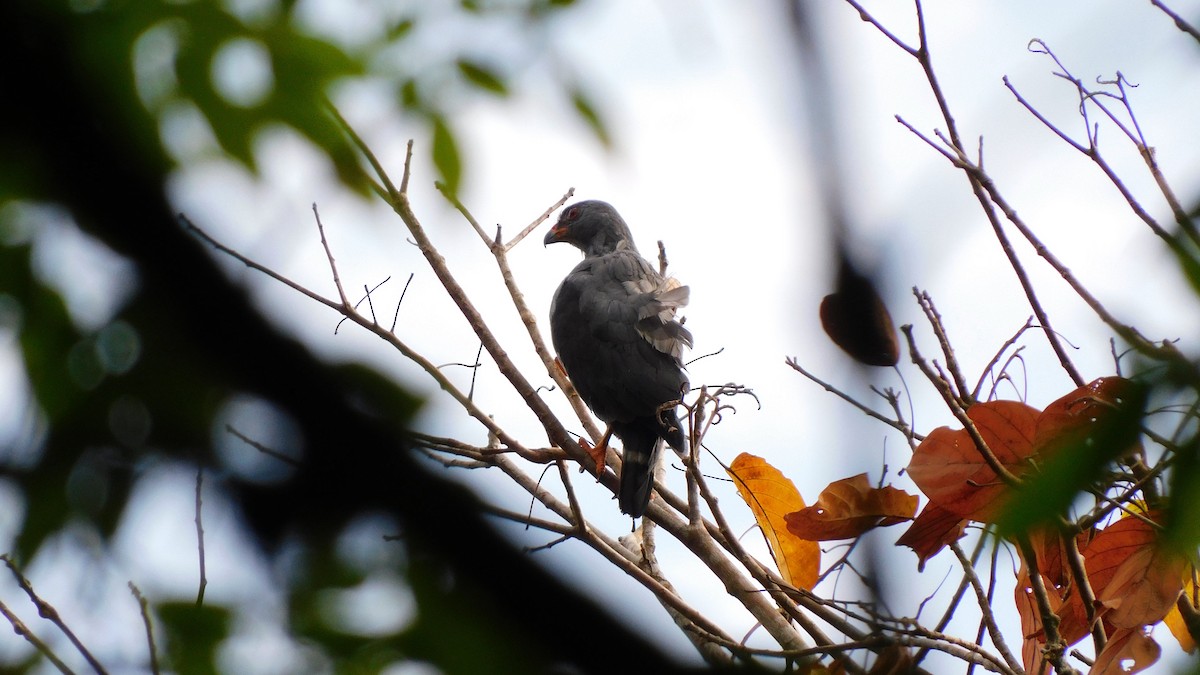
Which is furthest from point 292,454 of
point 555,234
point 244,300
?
point 555,234

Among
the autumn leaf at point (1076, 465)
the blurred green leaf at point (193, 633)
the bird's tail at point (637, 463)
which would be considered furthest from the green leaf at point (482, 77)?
the bird's tail at point (637, 463)

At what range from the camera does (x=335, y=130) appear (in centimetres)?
131

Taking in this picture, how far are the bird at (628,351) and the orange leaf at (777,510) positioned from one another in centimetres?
77

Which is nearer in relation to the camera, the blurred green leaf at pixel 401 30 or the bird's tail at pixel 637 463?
the blurred green leaf at pixel 401 30

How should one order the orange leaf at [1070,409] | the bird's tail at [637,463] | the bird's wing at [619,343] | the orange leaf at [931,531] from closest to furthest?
1. the orange leaf at [1070,409]
2. the orange leaf at [931,531]
3. the bird's tail at [637,463]
4. the bird's wing at [619,343]

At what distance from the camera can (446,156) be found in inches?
56.7

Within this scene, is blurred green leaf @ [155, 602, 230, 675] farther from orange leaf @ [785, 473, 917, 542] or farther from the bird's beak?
the bird's beak

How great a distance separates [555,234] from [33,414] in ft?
20.9

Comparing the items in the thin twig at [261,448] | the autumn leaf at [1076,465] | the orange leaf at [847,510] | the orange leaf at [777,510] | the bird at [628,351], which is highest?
the bird at [628,351]

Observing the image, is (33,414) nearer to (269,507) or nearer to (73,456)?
(73,456)

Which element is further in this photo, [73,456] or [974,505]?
[974,505]

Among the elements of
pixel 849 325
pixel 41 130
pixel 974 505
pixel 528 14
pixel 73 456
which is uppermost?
pixel 528 14

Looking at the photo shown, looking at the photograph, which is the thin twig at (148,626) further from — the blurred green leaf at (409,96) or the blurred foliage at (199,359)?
the blurred green leaf at (409,96)

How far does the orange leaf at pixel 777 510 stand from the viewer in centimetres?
336
